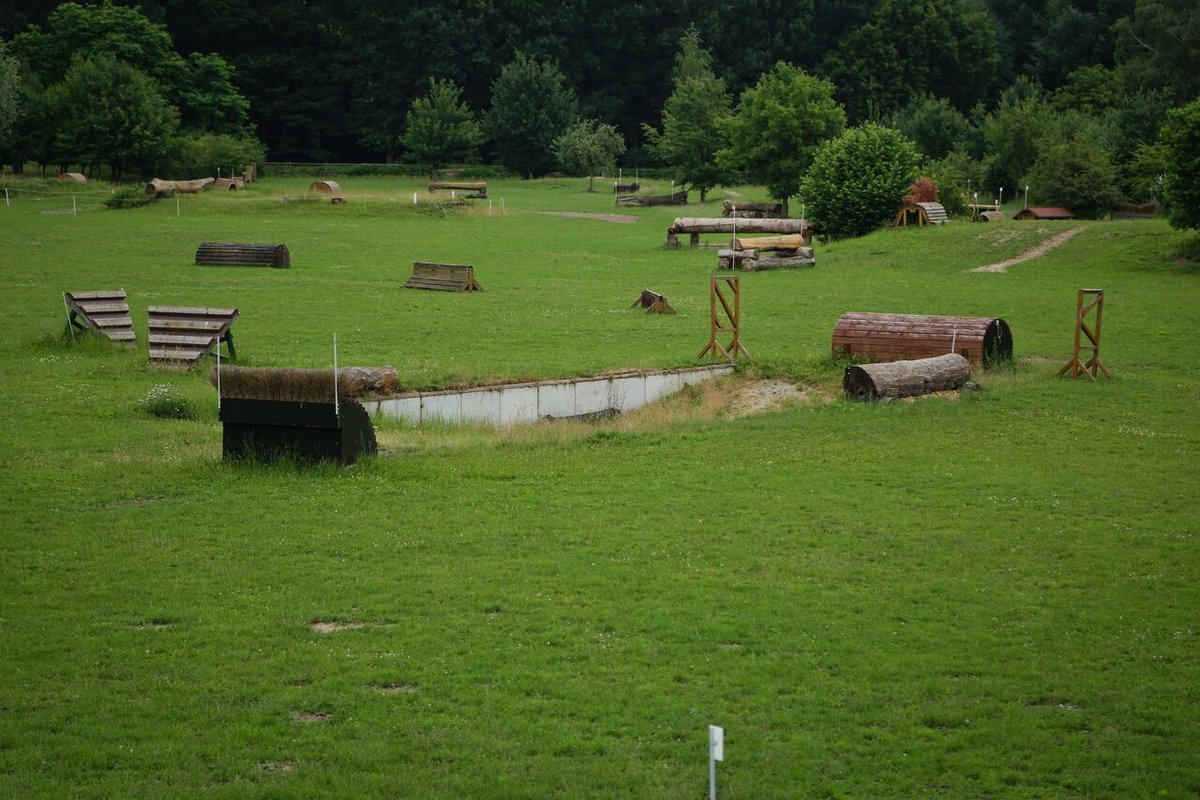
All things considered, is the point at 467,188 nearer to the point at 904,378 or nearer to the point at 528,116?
the point at 528,116

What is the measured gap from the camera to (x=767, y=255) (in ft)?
151

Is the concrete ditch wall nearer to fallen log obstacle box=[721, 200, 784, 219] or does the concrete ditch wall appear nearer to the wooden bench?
the wooden bench

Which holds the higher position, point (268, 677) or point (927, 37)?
point (927, 37)

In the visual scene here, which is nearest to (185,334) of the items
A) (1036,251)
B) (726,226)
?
(726,226)

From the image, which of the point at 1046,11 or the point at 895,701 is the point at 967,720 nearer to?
the point at 895,701

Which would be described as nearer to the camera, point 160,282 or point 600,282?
point 160,282

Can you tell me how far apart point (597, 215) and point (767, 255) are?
24468mm

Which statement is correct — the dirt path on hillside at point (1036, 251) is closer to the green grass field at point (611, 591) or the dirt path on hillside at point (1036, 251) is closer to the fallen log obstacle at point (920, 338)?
the green grass field at point (611, 591)

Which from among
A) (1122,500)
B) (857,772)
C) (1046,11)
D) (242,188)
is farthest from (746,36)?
(857,772)

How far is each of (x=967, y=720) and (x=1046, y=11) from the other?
113m

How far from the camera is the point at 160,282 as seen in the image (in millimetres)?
37594

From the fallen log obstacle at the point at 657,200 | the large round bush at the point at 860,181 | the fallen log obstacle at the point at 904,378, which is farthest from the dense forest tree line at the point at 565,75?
the fallen log obstacle at the point at 904,378

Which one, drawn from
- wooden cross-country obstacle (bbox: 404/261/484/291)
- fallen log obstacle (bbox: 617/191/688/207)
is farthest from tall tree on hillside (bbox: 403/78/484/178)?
wooden cross-country obstacle (bbox: 404/261/484/291)

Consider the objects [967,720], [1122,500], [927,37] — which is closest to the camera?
[967,720]
